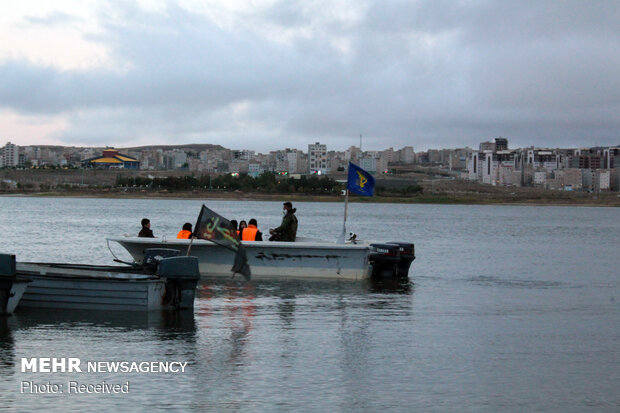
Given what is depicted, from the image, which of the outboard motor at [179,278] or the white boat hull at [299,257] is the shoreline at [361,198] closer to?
the white boat hull at [299,257]

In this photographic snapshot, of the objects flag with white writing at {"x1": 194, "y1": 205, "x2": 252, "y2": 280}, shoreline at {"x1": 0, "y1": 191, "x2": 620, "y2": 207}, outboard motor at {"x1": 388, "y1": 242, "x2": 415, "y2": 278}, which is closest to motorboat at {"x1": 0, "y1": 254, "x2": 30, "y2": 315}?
flag with white writing at {"x1": 194, "y1": 205, "x2": 252, "y2": 280}

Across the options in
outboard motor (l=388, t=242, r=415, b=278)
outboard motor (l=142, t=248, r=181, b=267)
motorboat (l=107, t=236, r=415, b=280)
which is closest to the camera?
outboard motor (l=142, t=248, r=181, b=267)

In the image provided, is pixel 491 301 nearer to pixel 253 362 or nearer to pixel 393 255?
pixel 393 255

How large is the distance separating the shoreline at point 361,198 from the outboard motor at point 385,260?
125 metres

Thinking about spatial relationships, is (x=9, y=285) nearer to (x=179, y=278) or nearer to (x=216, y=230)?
Result: (x=179, y=278)

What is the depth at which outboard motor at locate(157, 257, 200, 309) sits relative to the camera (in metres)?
15.5

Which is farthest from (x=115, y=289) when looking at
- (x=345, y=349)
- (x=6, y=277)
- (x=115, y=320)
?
(x=345, y=349)

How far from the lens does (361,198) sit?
174625 mm

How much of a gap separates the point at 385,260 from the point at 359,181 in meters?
2.20

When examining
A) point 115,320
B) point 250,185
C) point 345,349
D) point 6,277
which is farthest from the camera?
point 250,185

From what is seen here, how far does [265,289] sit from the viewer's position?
20.0m

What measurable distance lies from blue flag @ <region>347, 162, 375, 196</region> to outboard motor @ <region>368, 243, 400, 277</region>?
4.91ft

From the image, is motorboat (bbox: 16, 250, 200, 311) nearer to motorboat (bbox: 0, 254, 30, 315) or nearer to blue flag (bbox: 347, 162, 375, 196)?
motorboat (bbox: 0, 254, 30, 315)

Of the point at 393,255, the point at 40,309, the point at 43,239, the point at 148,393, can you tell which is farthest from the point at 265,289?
the point at 43,239
